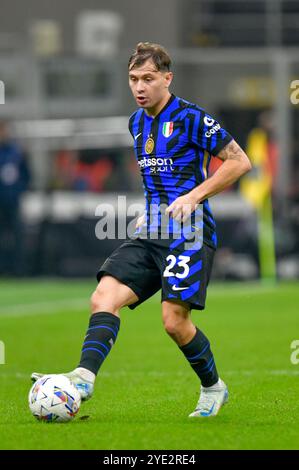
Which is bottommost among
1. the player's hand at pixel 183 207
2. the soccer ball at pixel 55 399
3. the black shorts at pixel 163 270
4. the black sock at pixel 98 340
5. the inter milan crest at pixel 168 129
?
the soccer ball at pixel 55 399

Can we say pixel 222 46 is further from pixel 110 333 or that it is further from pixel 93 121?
pixel 110 333

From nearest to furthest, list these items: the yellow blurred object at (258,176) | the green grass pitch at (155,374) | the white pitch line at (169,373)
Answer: the green grass pitch at (155,374)
the white pitch line at (169,373)
the yellow blurred object at (258,176)

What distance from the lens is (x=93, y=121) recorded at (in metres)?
22.4

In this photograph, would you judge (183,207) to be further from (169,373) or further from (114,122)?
(114,122)

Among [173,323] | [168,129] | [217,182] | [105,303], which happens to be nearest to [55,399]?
[105,303]

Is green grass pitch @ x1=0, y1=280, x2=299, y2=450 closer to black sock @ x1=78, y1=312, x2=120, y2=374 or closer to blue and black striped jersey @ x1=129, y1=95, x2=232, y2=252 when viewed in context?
black sock @ x1=78, y1=312, x2=120, y2=374

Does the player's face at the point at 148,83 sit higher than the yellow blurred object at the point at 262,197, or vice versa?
the player's face at the point at 148,83

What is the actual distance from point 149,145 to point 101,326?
1.12m

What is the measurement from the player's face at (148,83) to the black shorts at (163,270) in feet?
2.77

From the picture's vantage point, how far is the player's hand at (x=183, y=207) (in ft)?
23.6

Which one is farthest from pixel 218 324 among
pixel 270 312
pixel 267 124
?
pixel 267 124

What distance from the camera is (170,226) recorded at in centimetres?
745

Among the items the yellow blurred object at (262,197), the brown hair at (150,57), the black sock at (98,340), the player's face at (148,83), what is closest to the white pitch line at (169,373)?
the black sock at (98,340)

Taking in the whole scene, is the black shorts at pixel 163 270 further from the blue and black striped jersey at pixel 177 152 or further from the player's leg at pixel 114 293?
the blue and black striped jersey at pixel 177 152
